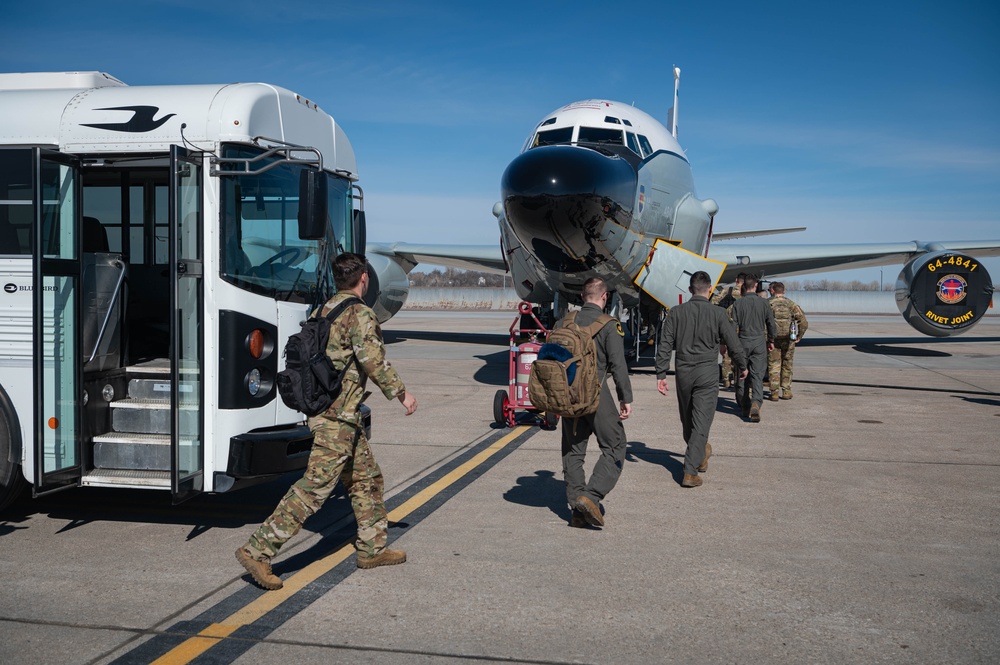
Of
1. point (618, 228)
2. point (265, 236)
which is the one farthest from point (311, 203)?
point (618, 228)

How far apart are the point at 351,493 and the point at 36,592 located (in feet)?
5.54

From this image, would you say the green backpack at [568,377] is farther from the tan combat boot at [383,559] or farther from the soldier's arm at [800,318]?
the soldier's arm at [800,318]

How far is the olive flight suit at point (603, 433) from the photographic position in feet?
18.7

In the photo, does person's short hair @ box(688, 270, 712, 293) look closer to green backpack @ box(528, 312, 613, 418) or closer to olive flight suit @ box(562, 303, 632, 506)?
olive flight suit @ box(562, 303, 632, 506)

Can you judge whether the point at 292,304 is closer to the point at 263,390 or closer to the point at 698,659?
the point at 263,390

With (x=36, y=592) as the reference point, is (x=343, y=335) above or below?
above

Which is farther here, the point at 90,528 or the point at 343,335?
the point at 90,528

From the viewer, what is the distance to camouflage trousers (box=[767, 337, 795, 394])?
1205 cm

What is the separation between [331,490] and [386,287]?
548 inches

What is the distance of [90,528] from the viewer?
5703 millimetres

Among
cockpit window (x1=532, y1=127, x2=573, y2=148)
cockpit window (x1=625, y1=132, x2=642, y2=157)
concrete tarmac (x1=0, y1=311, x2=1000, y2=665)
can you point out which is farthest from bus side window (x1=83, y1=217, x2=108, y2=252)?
cockpit window (x1=625, y1=132, x2=642, y2=157)

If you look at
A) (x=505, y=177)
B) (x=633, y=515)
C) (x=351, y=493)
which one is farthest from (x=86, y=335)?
(x=505, y=177)

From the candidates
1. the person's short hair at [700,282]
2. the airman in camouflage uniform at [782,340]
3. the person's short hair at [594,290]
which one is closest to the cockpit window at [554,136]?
the airman in camouflage uniform at [782,340]

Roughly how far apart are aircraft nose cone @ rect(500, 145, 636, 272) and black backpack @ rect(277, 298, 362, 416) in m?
5.66
